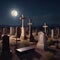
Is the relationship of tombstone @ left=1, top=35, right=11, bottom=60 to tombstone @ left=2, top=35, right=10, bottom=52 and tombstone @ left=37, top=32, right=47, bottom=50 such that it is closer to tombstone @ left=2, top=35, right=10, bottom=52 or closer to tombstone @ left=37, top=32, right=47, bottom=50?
tombstone @ left=2, top=35, right=10, bottom=52

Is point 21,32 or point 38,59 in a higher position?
point 21,32

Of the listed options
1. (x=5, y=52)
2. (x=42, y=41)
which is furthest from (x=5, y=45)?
(x=42, y=41)

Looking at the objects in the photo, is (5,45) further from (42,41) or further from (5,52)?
(42,41)

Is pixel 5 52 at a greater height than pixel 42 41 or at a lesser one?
lesser

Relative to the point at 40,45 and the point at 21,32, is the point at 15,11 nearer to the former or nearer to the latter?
the point at 40,45

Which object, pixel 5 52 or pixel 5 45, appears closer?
pixel 5 52

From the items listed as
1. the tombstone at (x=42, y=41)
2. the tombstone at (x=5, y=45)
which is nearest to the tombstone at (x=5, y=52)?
the tombstone at (x=5, y=45)

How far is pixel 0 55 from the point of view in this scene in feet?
41.0

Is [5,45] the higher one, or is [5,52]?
[5,45]

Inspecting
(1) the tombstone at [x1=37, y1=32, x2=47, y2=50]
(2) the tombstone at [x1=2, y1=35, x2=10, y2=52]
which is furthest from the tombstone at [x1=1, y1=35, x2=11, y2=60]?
(1) the tombstone at [x1=37, y1=32, x2=47, y2=50]

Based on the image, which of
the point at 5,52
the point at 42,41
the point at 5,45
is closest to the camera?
the point at 5,52

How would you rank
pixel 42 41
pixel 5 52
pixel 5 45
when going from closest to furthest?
pixel 5 52, pixel 5 45, pixel 42 41

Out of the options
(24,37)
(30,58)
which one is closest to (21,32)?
(24,37)

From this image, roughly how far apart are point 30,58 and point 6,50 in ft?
7.10
